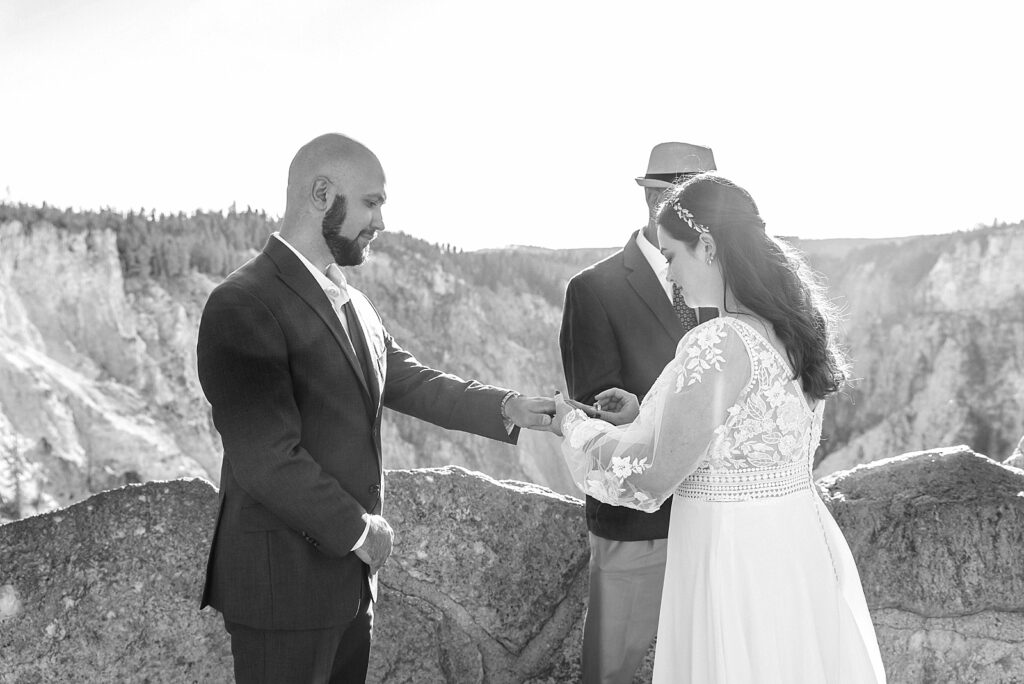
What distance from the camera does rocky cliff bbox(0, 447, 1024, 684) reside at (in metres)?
2.70

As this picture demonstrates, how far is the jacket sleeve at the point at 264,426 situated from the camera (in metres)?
2.13

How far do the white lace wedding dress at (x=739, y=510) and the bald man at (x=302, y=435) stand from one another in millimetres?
648

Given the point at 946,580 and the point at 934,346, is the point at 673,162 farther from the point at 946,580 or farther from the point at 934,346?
the point at 934,346

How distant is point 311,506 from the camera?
7.06 ft

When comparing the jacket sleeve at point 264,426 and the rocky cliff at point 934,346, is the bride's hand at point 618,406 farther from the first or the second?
the rocky cliff at point 934,346

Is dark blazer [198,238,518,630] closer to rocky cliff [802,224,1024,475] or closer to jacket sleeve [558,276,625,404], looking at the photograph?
jacket sleeve [558,276,625,404]

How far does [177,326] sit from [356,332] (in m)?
24.7

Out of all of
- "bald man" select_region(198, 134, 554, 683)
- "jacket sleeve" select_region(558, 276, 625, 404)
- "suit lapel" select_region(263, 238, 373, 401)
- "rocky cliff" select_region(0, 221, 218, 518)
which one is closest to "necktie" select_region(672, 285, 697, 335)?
"jacket sleeve" select_region(558, 276, 625, 404)

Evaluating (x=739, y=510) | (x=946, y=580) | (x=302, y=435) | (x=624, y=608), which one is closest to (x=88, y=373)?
(x=624, y=608)

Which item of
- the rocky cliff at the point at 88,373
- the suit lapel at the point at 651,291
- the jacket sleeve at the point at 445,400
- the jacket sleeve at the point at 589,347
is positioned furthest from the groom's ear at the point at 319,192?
the rocky cliff at the point at 88,373

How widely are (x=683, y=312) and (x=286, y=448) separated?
1575 millimetres

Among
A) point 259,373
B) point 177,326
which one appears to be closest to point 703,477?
point 259,373

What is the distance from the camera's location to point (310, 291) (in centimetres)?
237

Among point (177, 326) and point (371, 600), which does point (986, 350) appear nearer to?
point (177, 326)
